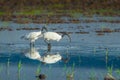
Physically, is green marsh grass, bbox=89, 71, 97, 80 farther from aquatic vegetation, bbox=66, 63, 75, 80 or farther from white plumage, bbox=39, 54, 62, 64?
white plumage, bbox=39, 54, 62, 64

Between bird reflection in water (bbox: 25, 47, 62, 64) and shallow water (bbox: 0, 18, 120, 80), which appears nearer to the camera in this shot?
shallow water (bbox: 0, 18, 120, 80)

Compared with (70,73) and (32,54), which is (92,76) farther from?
(32,54)

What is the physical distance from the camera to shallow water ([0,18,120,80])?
1331 centimetres

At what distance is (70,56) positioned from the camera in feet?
52.6

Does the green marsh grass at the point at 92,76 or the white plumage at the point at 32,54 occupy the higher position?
the white plumage at the point at 32,54

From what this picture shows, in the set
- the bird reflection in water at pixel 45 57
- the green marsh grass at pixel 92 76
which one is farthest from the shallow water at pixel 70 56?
the bird reflection in water at pixel 45 57

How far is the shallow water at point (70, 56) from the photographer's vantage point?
1331cm

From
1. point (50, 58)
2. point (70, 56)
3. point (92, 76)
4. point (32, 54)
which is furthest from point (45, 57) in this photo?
point (92, 76)

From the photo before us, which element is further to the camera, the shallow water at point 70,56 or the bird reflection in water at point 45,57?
the bird reflection in water at point 45,57

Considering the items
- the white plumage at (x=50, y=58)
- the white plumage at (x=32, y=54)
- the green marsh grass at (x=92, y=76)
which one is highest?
the white plumage at (x=32, y=54)

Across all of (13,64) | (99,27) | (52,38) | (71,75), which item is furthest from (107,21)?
(71,75)

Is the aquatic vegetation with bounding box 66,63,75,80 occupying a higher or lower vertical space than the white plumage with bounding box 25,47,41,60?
lower

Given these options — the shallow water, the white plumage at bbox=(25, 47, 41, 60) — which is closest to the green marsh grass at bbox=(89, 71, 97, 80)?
the shallow water

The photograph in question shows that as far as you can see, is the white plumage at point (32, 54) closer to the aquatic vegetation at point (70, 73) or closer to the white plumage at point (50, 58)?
the white plumage at point (50, 58)
